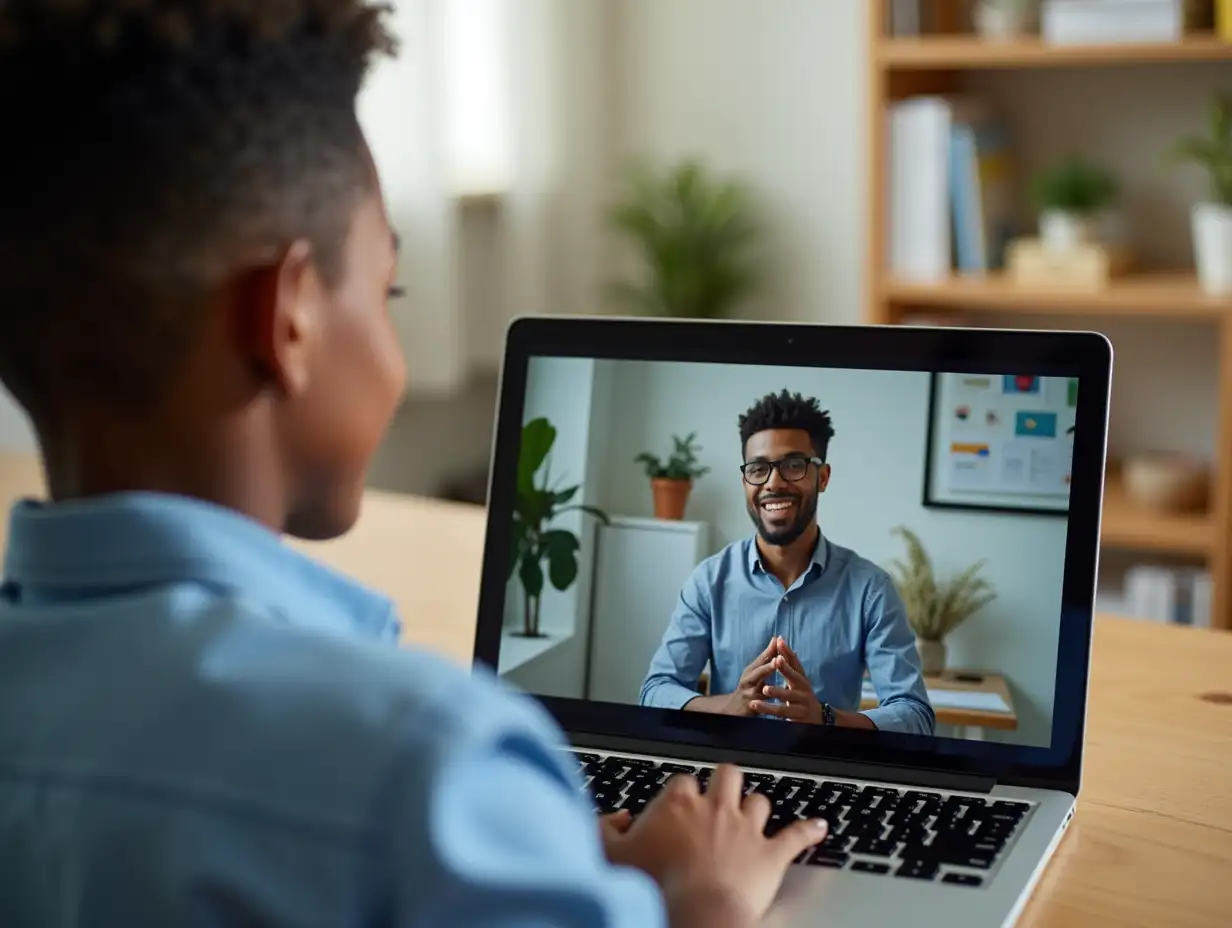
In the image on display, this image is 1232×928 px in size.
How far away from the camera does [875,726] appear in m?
0.92

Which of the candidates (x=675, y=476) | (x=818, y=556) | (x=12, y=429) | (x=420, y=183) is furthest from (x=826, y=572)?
(x=420, y=183)

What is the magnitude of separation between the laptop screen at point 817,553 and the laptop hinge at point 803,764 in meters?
0.02

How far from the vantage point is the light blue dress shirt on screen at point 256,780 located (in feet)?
1.51

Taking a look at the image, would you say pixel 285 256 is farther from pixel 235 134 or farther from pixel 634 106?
pixel 634 106

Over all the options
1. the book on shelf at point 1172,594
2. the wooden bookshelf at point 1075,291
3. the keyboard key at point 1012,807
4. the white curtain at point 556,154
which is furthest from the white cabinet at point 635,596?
the white curtain at point 556,154

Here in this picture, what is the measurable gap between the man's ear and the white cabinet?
0.41 m

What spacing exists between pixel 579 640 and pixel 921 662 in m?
0.21

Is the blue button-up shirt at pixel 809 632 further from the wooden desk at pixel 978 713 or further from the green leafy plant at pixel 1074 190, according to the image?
the green leafy plant at pixel 1074 190

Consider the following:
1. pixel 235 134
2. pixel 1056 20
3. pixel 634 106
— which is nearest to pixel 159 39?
pixel 235 134

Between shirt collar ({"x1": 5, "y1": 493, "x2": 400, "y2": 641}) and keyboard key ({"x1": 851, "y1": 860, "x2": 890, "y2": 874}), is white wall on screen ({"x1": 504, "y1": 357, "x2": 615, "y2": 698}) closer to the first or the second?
keyboard key ({"x1": 851, "y1": 860, "x2": 890, "y2": 874})

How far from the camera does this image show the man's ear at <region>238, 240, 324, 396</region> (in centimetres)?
57

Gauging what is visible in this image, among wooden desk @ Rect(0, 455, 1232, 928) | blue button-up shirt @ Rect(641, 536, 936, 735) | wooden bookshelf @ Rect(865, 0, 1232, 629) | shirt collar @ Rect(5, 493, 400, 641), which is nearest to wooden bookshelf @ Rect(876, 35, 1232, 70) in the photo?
wooden bookshelf @ Rect(865, 0, 1232, 629)

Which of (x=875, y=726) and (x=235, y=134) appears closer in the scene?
(x=235, y=134)

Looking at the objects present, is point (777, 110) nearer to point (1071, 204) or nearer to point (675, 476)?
point (1071, 204)
